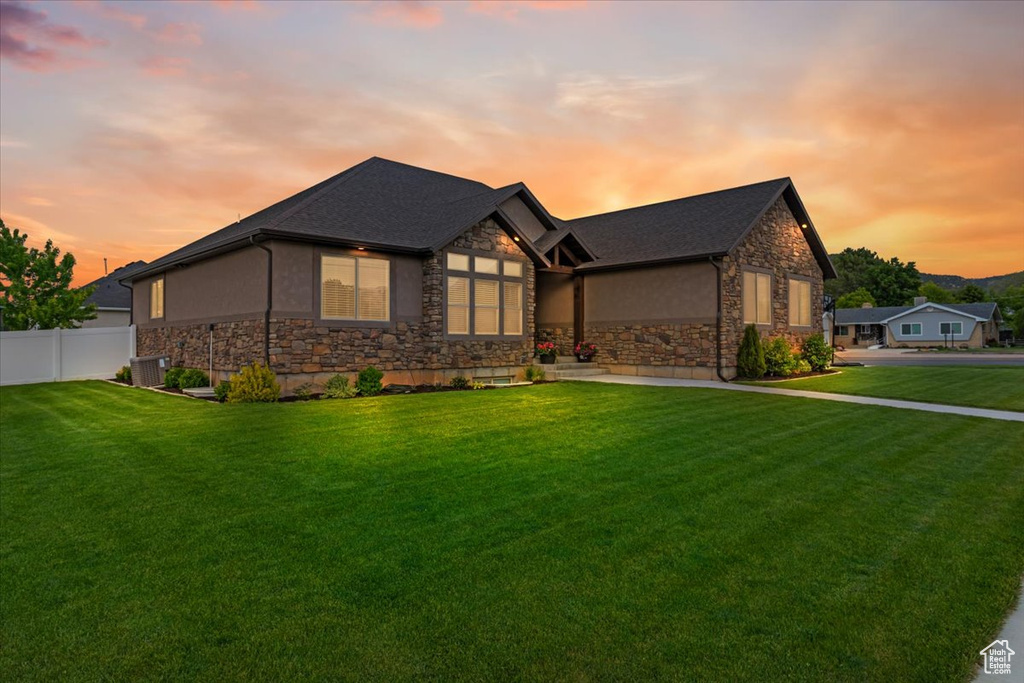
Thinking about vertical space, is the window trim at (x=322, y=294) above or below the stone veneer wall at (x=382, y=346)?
above

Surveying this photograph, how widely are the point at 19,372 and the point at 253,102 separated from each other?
12.2 m

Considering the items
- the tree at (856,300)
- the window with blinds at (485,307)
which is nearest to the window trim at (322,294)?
the window with blinds at (485,307)

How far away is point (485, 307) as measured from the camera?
17.3m

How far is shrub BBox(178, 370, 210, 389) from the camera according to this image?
50.1 ft

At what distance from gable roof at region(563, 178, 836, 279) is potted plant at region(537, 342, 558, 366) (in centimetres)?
350

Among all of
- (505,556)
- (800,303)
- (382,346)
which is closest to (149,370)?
(382,346)

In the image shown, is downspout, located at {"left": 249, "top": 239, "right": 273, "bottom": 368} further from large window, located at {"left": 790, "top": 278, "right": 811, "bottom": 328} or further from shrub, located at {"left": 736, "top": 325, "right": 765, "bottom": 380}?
large window, located at {"left": 790, "top": 278, "right": 811, "bottom": 328}

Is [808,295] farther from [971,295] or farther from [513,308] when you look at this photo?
[971,295]

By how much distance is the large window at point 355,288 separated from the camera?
47.7 feet

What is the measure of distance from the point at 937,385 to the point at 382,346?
16465 millimetres

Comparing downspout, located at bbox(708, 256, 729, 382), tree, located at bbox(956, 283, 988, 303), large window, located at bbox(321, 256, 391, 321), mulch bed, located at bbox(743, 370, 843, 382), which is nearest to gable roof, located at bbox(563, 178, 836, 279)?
downspout, located at bbox(708, 256, 729, 382)

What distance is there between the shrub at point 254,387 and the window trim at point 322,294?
6.52ft

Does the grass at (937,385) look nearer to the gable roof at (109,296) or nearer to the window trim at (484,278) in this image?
the window trim at (484,278)

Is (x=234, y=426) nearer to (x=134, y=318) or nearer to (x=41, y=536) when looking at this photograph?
(x=41, y=536)
